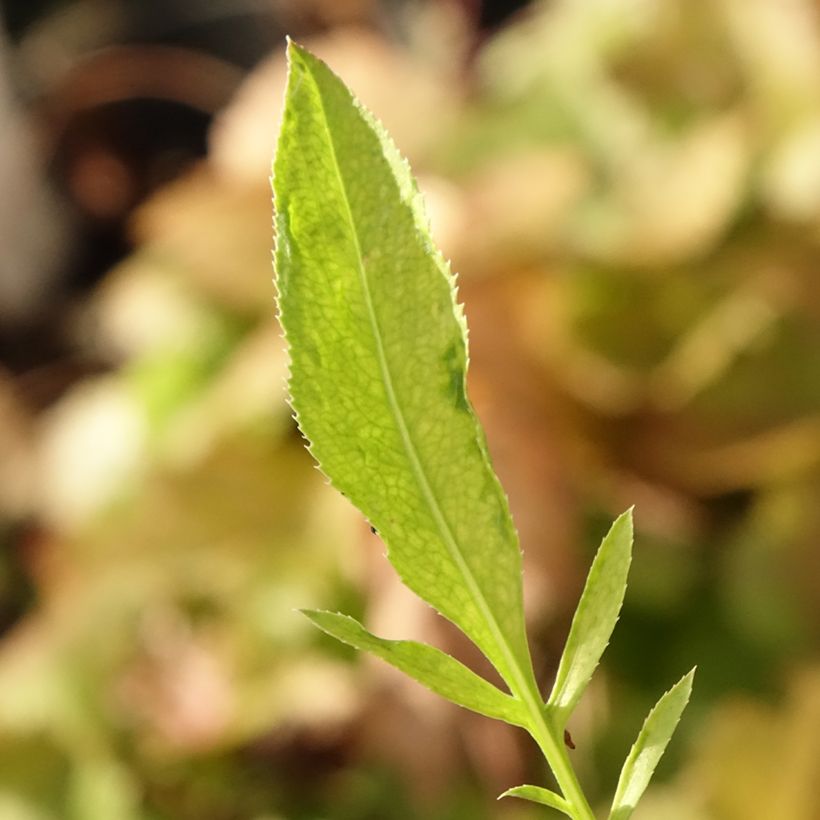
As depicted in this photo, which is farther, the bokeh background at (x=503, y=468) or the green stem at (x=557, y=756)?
the bokeh background at (x=503, y=468)

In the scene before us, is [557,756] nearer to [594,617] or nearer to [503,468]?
[594,617]

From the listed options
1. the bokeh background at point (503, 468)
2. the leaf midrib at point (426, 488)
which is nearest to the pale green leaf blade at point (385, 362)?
the leaf midrib at point (426, 488)

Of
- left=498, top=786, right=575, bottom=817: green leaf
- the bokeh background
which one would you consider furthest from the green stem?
the bokeh background

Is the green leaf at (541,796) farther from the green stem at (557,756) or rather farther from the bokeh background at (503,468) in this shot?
the bokeh background at (503,468)

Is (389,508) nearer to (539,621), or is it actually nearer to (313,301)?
(313,301)

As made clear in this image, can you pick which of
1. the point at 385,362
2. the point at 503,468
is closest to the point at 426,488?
the point at 385,362

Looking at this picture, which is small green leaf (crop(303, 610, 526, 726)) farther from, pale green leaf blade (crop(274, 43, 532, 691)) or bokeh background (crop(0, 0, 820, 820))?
bokeh background (crop(0, 0, 820, 820))

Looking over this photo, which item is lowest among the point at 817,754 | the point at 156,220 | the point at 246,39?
the point at 817,754

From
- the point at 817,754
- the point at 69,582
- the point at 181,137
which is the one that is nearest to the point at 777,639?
Result: the point at 817,754
